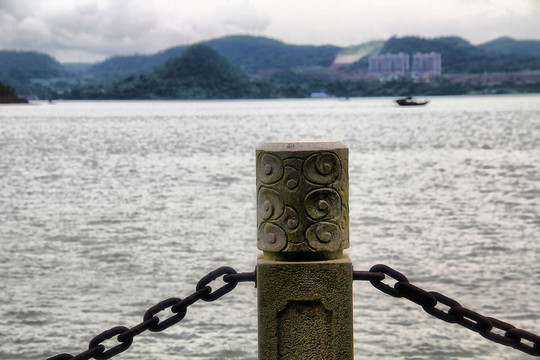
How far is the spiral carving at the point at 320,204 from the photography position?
3279mm

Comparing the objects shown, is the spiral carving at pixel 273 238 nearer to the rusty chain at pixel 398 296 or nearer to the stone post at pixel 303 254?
the stone post at pixel 303 254

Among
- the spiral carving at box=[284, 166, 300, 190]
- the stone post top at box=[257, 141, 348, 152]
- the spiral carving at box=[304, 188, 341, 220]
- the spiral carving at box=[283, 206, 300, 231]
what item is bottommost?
the spiral carving at box=[283, 206, 300, 231]

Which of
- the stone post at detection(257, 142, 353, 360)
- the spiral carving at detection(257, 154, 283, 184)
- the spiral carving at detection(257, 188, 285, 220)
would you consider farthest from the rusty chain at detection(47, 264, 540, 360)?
the spiral carving at detection(257, 154, 283, 184)

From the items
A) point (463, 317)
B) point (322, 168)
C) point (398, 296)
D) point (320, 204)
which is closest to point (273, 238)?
point (320, 204)

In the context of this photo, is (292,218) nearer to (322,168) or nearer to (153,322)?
(322,168)

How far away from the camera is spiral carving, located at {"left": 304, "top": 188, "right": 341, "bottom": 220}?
3279mm

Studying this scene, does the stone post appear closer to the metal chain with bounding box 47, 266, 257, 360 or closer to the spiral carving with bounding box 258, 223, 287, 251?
the spiral carving with bounding box 258, 223, 287, 251

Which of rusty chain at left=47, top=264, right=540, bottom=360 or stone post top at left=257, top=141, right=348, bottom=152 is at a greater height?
stone post top at left=257, top=141, right=348, bottom=152

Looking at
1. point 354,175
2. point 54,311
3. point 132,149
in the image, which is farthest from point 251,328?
point 132,149

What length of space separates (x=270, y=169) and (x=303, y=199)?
201 mm

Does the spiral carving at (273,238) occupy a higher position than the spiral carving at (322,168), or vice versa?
the spiral carving at (322,168)

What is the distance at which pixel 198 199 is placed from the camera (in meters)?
23.3

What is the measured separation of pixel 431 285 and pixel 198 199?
13.0 m

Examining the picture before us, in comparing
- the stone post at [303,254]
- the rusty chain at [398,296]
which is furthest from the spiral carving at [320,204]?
the rusty chain at [398,296]
